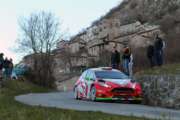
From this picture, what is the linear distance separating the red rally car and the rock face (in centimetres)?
47

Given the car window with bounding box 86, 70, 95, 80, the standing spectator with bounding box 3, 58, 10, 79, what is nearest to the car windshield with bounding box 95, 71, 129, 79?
the car window with bounding box 86, 70, 95, 80

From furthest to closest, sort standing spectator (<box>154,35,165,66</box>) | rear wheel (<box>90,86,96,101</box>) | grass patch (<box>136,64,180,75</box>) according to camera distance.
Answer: standing spectator (<box>154,35,165,66</box>)
rear wheel (<box>90,86,96,101</box>)
grass patch (<box>136,64,180,75</box>)

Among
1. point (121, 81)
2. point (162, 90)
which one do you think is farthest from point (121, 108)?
point (121, 81)

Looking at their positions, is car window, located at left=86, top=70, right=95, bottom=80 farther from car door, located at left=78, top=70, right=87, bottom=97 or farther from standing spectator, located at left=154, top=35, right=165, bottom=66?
standing spectator, located at left=154, top=35, right=165, bottom=66

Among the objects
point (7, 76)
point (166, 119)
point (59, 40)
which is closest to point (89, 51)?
point (59, 40)

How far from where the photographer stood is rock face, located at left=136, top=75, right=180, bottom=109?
23344 mm

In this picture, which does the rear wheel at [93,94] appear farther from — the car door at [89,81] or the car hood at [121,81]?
the car hood at [121,81]

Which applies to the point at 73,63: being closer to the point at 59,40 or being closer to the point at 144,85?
the point at 59,40

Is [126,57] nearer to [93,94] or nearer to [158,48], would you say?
[158,48]

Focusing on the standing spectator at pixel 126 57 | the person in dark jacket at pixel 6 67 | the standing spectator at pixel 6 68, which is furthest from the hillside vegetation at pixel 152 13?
the standing spectator at pixel 126 57

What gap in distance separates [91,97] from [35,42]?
5861cm

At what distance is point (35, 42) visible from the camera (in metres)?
84.4

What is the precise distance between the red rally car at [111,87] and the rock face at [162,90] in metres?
0.47

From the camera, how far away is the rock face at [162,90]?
23.3 meters
